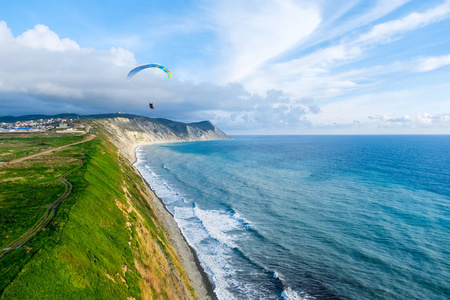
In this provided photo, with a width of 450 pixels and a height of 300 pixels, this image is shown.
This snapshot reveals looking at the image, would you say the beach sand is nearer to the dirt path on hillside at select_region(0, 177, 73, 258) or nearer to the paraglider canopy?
the dirt path on hillside at select_region(0, 177, 73, 258)

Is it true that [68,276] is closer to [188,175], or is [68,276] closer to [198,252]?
[198,252]

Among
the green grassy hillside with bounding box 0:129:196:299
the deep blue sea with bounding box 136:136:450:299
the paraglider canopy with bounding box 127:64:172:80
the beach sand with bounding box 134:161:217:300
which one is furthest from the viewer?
the paraglider canopy with bounding box 127:64:172:80

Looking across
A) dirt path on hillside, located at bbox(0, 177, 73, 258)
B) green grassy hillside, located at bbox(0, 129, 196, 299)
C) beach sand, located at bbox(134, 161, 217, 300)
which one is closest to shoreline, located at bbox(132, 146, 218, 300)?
beach sand, located at bbox(134, 161, 217, 300)

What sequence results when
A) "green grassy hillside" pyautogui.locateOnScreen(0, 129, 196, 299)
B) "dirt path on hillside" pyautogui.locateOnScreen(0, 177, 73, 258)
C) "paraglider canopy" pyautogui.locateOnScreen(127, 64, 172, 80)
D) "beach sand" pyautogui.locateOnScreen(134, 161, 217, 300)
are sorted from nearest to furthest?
"green grassy hillside" pyautogui.locateOnScreen(0, 129, 196, 299)
"dirt path on hillside" pyautogui.locateOnScreen(0, 177, 73, 258)
"beach sand" pyautogui.locateOnScreen(134, 161, 217, 300)
"paraglider canopy" pyautogui.locateOnScreen(127, 64, 172, 80)

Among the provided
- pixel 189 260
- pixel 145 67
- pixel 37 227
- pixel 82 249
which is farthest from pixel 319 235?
pixel 145 67

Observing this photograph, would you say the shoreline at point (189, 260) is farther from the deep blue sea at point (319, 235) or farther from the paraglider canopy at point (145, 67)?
the paraglider canopy at point (145, 67)

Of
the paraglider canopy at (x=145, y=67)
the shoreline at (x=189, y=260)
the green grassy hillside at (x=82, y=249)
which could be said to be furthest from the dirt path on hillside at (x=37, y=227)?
the paraglider canopy at (x=145, y=67)

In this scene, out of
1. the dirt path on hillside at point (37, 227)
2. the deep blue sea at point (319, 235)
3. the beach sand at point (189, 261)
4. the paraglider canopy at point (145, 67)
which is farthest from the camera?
the paraglider canopy at point (145, 67)

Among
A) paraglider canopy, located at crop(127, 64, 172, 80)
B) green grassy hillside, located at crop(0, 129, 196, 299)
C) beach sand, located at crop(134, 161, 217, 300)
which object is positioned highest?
paraglider canopy, located at crop(127, 64, 172, 80)

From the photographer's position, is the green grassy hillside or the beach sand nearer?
the green grassy hillside

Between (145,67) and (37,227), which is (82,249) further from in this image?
(145,67)
